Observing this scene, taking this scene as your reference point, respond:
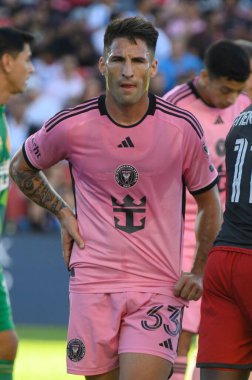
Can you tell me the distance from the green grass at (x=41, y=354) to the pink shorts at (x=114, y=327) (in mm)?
4645

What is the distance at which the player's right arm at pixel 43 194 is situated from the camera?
615cm

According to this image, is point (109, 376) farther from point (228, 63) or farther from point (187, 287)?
point (228, 63)

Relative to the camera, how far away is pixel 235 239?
18.6ft

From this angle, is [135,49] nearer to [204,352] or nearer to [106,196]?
[106,196]

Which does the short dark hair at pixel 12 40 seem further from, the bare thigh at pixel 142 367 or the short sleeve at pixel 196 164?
the bare thigh at pixel 142 367

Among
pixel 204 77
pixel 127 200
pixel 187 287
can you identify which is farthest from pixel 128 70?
pixel 204 77

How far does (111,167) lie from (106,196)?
164 millimetres

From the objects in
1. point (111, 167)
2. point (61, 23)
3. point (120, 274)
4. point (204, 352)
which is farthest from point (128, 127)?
point (61, 23)

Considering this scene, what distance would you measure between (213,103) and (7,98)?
1.51 m

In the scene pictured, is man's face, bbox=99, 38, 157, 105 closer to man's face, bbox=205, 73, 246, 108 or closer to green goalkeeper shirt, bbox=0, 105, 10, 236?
green goalkeeper shirt, bbox=0, 105, 10, 236

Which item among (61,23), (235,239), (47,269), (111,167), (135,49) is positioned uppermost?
(61,23)

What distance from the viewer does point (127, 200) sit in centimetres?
592

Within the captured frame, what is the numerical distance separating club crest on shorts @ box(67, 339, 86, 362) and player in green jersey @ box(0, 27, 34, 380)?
133 centimetres

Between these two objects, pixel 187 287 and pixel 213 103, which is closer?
pixel 187 287
